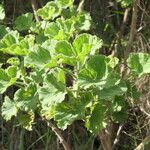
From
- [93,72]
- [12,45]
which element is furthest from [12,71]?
[93,72]

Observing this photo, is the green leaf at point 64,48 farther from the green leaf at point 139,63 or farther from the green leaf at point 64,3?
the green leaf at point 64,3

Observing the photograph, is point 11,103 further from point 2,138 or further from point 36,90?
point 2,138

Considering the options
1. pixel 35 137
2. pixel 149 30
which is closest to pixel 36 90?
pixel 35 137

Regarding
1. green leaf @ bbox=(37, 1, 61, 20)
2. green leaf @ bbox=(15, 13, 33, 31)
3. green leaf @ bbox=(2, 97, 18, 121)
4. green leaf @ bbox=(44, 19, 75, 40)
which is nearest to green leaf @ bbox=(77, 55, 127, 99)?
green leaf @ bbox=(44, 19, 75, 40)

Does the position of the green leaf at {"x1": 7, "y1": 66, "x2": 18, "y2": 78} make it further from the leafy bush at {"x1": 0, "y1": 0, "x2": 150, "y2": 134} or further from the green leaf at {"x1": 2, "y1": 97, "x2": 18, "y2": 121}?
the green leaf at {"x1": 2, "y1": 97, "x2": 18, "y2": 121}

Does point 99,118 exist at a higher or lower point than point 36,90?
lower

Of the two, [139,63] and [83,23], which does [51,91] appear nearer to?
[139,63]
